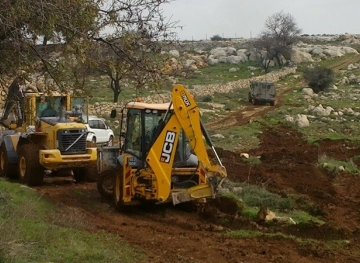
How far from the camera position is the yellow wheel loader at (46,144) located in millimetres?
15320

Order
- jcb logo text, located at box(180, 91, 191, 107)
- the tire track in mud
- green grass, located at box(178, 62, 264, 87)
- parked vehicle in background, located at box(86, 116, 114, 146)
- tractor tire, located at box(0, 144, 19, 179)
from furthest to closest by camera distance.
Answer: green grass, located at box(178, 62, 264, 87)
the tire track in mud
parked vehicle in background, located at box(86, 116, 114, 146)
tractor tire, located at box(0, 144, 19, 179)
jcb logo text, located at box(180, 91, 191, 107)

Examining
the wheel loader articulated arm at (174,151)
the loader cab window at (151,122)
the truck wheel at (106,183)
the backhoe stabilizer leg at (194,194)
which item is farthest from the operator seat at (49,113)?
the backhoe stabilizer leg at (194,194)

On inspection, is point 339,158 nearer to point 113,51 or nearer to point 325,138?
point 325,138

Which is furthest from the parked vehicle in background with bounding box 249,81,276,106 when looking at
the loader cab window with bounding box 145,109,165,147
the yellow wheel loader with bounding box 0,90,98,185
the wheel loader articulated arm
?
the wheel loader articulated arm

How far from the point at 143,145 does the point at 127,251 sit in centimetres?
342

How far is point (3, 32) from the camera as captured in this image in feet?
25.7

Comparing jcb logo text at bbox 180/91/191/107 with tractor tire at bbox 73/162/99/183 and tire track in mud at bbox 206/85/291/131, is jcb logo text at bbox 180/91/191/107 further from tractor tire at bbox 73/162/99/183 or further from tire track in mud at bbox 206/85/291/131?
tire track in mud at bbox 206/85/291/131

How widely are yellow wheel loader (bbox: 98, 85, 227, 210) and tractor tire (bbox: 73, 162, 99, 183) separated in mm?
2925

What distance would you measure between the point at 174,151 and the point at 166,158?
0.66 feet

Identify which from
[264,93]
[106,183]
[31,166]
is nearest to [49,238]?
[106,183]

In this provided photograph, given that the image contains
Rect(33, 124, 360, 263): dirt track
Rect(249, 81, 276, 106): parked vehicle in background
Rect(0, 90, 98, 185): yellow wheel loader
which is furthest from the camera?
Rect(249, 81, 276, 106): parked vehicle in background

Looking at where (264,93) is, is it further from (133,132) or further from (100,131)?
(133,132)

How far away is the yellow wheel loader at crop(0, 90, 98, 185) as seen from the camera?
603 inches

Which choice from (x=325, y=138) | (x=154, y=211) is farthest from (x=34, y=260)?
(x=325, y=138)
